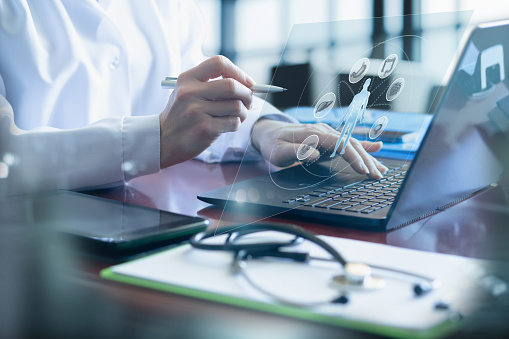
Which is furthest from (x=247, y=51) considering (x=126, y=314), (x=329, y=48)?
(x=126, y=314)

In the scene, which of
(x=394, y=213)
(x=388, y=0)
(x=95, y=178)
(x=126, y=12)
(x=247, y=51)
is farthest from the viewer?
(x=247, y=51)

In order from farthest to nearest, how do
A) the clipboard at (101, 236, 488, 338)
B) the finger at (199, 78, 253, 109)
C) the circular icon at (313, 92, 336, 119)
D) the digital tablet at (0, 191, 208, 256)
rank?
the finger at (199, 78, 253, 109), the circular icon at (313, 92, 336, 119), the digital tablet at (0, 191, 208, 256), the clipboard at (101, 236, 488, 338)

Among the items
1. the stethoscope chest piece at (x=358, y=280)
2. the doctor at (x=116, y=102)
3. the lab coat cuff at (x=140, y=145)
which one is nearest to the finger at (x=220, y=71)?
the doctor at (x=116, y=102)

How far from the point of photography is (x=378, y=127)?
1.89 ft

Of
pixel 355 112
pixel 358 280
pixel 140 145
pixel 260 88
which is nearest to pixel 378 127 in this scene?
pixel 355 112

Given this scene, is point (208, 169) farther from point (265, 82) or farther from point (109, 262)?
point (109, 262)

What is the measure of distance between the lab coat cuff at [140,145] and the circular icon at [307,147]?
31 centimetres

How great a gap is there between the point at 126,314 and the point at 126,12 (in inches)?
38.1

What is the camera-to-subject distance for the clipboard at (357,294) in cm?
29

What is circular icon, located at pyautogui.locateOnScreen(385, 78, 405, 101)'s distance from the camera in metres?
0.57

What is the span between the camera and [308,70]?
55 cm

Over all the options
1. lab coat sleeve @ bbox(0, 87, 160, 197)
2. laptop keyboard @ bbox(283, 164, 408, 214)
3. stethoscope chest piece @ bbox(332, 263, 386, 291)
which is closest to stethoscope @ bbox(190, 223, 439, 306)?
stethoscope chest piece @ bbox(332, 263, 386, 291)
